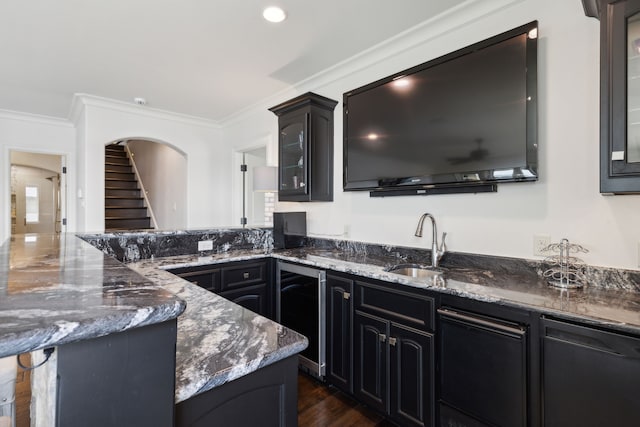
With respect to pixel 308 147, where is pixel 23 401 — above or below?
below

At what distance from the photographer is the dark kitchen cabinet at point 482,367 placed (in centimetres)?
137

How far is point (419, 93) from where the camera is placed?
90.6 inches

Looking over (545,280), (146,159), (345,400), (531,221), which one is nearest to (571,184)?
(531,221)

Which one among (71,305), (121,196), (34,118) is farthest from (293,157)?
(121,196)

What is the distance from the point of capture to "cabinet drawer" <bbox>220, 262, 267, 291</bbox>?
262 cm

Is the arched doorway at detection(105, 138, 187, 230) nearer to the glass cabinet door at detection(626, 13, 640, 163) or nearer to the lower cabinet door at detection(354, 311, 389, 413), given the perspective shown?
the lower cabinet door at detection(354, 311, 389, 413)

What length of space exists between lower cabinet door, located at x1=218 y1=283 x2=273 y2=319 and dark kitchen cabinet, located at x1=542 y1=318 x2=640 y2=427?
2030 mm

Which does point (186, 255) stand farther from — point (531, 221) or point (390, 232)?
point (531, 221)

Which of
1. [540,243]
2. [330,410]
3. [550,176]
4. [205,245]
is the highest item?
[550,176]

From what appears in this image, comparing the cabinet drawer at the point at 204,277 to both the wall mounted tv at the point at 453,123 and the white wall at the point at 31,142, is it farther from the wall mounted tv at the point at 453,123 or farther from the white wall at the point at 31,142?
the white wall at the point at 31,142

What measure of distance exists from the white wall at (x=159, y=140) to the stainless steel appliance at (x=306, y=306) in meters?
2.37

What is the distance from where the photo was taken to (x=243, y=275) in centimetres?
271

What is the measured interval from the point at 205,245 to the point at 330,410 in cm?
169

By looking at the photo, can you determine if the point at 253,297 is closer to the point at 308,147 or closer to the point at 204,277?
the point at 204,277
